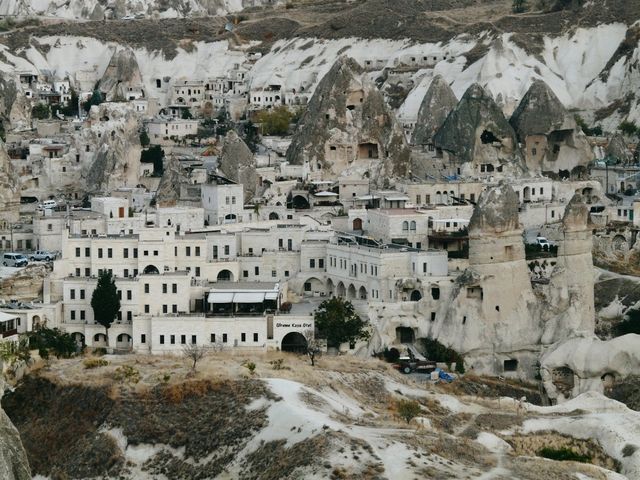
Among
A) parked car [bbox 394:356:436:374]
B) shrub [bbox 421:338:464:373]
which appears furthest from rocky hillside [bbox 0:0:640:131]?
parked car [bbox 394:356:436:374]

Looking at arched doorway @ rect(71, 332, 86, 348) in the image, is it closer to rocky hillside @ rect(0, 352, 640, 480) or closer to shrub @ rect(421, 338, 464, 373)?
rocky hillside @ rect(0, 352, 640, 480)

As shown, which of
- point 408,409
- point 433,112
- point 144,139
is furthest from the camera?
point 144,139

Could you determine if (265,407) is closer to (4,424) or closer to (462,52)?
(4,424)

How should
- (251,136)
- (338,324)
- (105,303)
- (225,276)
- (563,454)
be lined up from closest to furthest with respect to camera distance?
(563,454)
(338,324)
(105,303)
(225,276)
(251,136)

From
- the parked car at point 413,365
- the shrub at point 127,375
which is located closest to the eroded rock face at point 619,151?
the parked car at point 413,365

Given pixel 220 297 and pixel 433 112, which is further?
pixel 433 112

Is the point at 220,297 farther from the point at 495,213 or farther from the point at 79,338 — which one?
the point at 495,213

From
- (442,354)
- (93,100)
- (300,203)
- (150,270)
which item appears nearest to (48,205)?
(300,203)

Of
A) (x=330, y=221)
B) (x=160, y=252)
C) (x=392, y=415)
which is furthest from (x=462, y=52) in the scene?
(x=392, y=415)
